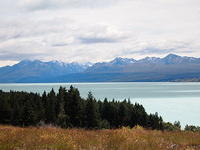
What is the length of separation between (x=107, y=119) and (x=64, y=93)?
1920 cm

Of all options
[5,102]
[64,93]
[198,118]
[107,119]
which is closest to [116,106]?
[107,119]

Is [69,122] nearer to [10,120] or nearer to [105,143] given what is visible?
[10,120]

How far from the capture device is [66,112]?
8506 centimetres

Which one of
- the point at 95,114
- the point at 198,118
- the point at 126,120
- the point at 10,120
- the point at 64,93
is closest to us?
the point at 10,120

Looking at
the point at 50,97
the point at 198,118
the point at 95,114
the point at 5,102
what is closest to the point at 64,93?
the point at 50,97

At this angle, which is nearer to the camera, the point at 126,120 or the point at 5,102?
the point at 5,102

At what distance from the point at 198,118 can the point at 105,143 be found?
139 meters

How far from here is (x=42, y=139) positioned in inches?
451

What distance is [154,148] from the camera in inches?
455

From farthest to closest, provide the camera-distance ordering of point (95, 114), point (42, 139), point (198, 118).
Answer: point (198, 118) < point (95, 114) < point (42, 139)

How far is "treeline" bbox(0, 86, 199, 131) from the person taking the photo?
243ft

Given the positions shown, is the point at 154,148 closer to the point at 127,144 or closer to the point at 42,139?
the point at 127,144

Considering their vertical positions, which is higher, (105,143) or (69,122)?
(105,143)

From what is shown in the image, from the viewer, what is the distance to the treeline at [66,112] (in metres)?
74.2
